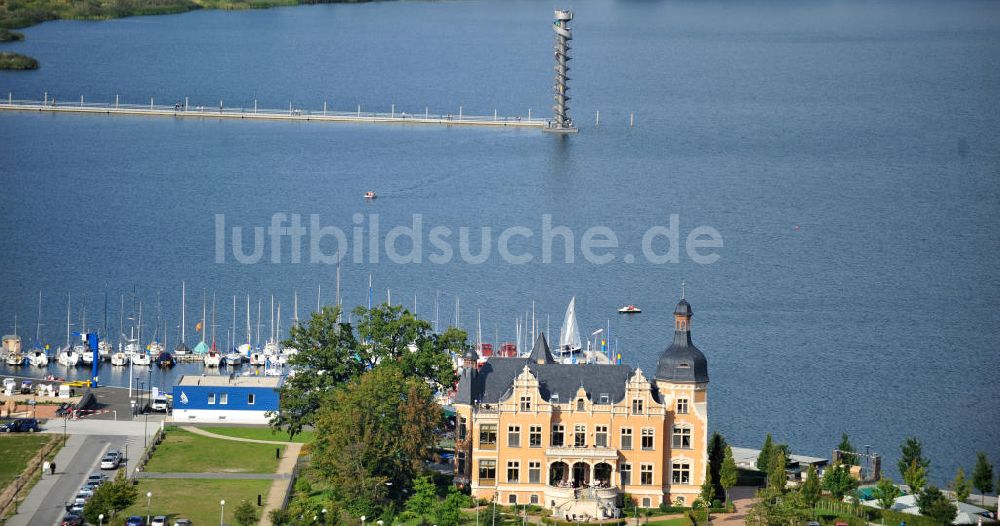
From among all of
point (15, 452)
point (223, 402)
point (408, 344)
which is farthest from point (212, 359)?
point (15, 452)

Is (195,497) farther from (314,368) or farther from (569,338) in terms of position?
(569,338)

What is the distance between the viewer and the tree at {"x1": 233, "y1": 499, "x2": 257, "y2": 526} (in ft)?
308

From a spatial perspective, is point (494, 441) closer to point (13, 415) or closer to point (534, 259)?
point (13, 415)

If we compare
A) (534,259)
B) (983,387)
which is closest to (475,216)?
(534,259)

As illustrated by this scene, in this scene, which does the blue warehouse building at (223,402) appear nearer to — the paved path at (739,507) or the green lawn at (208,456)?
the green lawn at (208,456)

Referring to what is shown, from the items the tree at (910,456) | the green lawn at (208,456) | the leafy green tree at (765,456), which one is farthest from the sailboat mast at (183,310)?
the tree at (910,456)

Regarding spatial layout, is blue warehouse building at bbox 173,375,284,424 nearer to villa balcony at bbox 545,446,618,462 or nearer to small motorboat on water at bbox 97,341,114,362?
small motorboat on water at bbox 97,341,114,362

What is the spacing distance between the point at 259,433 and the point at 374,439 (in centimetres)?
1794

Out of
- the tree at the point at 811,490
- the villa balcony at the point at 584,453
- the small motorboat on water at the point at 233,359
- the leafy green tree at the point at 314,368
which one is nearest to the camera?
the tree at the point at 811,490

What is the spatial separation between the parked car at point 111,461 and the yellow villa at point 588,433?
734 inches

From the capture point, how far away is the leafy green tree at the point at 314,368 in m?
110

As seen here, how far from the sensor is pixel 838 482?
103 m

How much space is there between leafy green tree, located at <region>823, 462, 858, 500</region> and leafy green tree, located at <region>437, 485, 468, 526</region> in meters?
20.3

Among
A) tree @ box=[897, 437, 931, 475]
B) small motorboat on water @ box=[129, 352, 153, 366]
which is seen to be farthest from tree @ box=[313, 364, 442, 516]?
small motorboat on water @ box=[129, 352, 153, 366]
